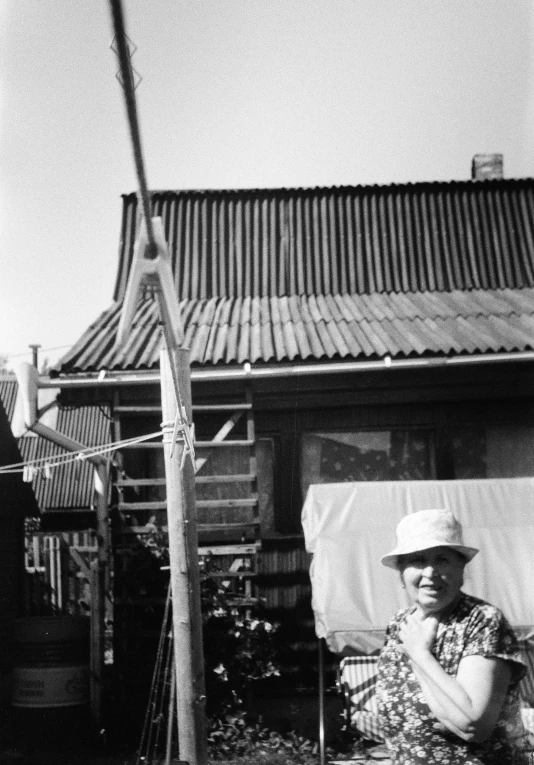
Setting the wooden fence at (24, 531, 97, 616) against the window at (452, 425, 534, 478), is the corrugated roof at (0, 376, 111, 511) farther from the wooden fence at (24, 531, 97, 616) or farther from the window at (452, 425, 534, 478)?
the window at (452, 425, 534, 478)

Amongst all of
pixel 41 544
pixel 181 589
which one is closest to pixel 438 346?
pixel 181 589

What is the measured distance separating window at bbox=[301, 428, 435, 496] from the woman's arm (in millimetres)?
6619

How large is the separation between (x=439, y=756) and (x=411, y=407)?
22.2 ft

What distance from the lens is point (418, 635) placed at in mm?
2701

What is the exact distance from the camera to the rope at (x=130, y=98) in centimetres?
224

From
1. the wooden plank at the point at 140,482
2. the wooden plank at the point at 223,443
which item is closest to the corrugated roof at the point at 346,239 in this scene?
the wooden plank at the point at 223,443

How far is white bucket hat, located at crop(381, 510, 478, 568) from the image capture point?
2.87 meters

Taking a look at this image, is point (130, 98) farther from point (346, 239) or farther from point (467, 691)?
point (346, 239)

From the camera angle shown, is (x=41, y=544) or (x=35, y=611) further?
(x=41, y=544)

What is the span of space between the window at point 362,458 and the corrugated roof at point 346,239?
10.9ft

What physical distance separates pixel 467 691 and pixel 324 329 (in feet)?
24.8

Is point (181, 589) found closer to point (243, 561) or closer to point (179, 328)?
point (179, 328)

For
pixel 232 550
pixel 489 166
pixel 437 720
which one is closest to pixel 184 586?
pixel 437 720

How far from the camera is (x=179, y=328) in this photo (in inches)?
178
